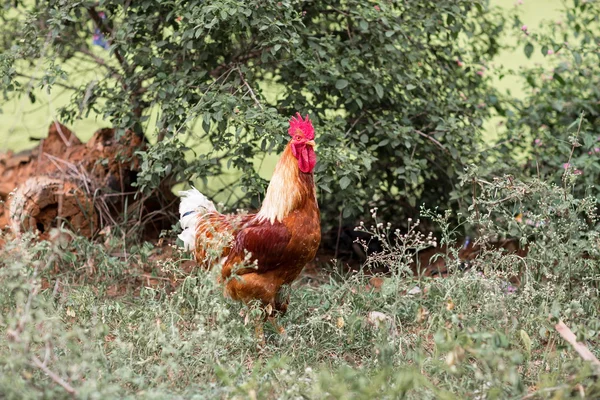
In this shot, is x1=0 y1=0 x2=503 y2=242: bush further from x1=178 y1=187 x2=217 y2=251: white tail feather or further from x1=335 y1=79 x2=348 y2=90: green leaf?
x1=178 y1=187 x2=217 y2=251: white tail feather

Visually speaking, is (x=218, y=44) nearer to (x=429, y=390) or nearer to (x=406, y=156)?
(x=406, y=156)

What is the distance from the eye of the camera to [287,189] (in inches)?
153

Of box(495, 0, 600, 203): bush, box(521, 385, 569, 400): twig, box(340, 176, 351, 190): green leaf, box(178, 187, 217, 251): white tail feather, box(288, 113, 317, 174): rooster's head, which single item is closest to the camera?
box(521, 385, 569, 400): twig

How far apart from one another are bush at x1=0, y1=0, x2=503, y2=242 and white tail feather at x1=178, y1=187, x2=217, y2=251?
0.27m

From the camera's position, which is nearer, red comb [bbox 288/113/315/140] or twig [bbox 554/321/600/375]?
twig [bbox 554/321/600/375]

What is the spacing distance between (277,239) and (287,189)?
24 centimetres

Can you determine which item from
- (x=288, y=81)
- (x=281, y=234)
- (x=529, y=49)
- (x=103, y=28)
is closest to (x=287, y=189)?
(x=281, y=234)

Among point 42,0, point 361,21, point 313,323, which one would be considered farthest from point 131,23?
point 313,323

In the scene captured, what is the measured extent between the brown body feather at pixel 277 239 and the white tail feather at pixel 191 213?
0.25m

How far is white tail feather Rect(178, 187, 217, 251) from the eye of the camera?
14.0 ft

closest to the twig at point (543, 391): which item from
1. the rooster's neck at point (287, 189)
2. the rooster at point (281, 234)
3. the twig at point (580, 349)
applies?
the twig at point (580, 349)

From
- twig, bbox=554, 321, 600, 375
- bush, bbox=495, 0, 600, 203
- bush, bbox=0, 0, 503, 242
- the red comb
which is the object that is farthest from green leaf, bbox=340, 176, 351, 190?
twig, bbox=554, 321, 600, 375

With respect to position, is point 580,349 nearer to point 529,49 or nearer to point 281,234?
point 281,234

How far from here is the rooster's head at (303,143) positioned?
3855 mm
